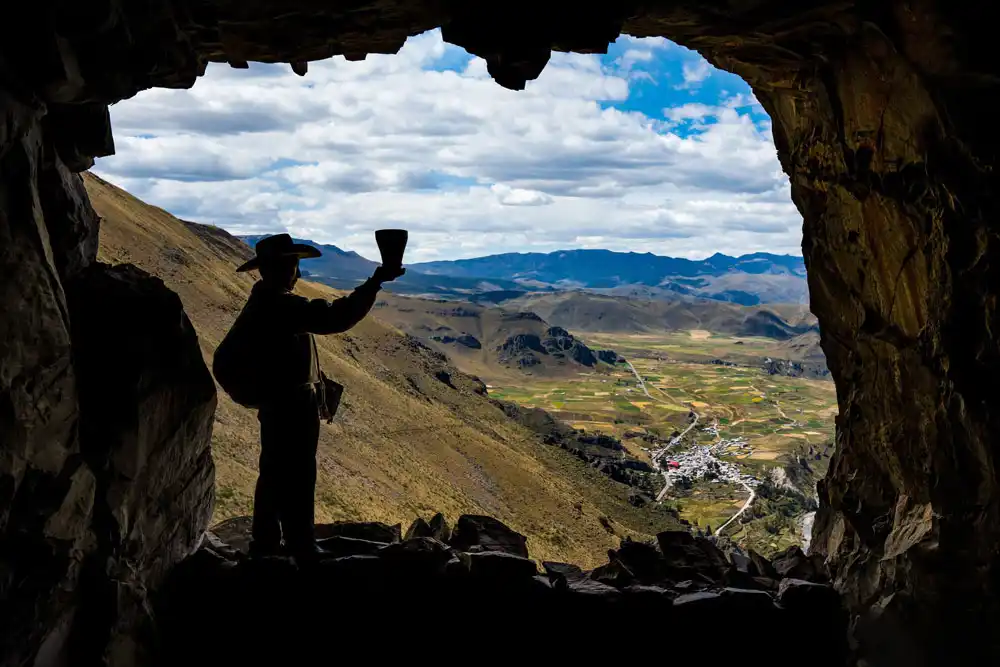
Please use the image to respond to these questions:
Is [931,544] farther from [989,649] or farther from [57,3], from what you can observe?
[57,3]

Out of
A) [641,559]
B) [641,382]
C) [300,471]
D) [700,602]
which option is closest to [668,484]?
[641,559]

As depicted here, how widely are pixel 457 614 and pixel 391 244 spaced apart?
418cm

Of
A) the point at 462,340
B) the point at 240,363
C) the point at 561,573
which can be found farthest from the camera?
the point at 462,340

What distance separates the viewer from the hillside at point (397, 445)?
28875mm

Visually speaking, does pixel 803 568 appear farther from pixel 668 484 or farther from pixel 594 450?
pixel 668 484

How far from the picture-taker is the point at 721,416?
13038cm

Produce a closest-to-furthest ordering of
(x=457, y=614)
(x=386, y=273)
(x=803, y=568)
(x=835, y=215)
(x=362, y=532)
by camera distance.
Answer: (x=386, y=273) → (x=457, y=614) → (x=835, y=215) → (x=803, y=568) → (x=362, y=532)

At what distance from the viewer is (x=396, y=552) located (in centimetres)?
883

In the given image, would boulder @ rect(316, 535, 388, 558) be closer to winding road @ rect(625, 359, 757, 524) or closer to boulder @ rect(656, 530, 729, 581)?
boulder @ rect(656, 530, 729, 581)

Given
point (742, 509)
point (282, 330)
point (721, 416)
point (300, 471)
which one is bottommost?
point (742, 509)

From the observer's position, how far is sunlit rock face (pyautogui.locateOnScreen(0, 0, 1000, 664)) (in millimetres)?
6293

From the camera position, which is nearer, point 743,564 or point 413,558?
point 413,558

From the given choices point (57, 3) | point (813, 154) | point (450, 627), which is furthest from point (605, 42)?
point (450, 627)

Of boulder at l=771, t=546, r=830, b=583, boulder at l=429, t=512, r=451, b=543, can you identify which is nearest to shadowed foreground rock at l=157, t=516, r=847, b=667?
boulder at l=771, t=546, r=830, b=583
